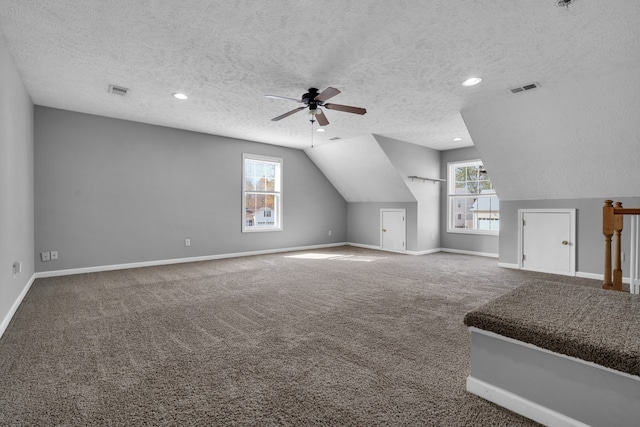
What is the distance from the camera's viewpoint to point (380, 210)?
746cm

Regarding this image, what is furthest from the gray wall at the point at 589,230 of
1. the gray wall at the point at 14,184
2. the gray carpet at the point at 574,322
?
the gray wall at the point at 14,184

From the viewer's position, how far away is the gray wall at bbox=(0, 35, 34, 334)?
2.57 m

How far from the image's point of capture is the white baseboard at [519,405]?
1379mm

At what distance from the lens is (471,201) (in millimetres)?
6809

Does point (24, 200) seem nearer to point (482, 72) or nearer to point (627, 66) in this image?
point (482, 72)

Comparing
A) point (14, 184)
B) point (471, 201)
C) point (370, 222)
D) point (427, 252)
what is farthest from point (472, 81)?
point (14, 184)

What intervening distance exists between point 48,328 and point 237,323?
1568 millimetres

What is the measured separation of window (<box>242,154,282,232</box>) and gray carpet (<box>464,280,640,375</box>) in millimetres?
5322

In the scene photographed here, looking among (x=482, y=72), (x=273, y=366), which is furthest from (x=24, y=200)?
(x=482, y=72)

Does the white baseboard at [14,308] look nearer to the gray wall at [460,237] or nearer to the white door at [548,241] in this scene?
the white door at [548,241]

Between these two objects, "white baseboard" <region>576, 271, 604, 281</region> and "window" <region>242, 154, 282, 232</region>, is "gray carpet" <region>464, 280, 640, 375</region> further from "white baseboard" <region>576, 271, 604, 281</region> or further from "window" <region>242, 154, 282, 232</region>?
Result: "window" <region>242, 154, 282, 232</region>

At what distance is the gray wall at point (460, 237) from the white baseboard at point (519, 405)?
17.4 feet

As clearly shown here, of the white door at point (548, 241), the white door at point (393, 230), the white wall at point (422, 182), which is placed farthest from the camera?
the white door at point (393, 230)

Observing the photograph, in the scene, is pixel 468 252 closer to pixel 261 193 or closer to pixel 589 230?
pixel 589 230
